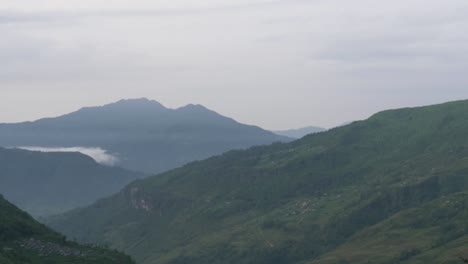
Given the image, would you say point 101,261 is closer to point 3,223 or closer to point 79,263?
point 79,263

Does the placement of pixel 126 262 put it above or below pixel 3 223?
below

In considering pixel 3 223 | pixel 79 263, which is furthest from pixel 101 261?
pixel 3 223

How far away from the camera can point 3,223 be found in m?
196

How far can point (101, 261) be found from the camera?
183000 mm

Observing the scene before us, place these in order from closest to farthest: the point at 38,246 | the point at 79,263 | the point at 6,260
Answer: the point at 6,260, the point at 79,263, the point at 38,246

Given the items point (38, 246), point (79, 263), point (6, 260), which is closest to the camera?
point (6, 260)

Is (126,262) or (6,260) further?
(126,262)

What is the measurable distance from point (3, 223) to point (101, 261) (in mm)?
26354

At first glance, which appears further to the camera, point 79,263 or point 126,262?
point 126,262

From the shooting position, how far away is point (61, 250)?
619ft

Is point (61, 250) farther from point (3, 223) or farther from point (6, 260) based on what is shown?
point (6, 260)

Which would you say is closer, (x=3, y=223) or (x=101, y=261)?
(x=101, y=261)

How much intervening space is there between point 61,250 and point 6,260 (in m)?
34.0

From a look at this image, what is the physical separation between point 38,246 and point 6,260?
34728mm
